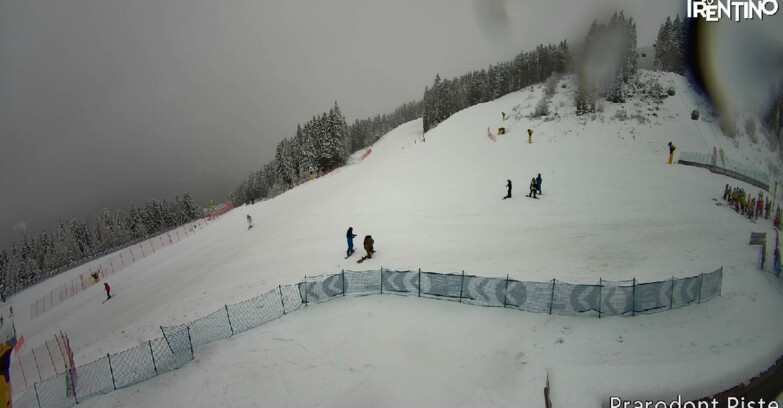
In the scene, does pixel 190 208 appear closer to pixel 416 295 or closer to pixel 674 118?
pixel 416 295

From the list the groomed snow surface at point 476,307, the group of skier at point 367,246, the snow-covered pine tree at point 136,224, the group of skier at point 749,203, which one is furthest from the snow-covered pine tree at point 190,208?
the group of skier at point 749,203

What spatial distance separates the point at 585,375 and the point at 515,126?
43972 mm

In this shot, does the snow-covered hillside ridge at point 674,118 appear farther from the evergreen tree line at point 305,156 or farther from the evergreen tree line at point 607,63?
the evergreen tree line at point 305,156

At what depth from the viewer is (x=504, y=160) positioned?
36.7 metres

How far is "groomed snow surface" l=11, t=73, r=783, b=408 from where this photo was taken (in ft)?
36.3

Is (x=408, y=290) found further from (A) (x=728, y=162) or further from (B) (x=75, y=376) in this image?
(A) (x=728, y=162)

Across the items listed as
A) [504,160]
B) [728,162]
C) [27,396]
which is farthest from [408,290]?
[728,162]

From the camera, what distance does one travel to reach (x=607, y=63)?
55656 millimetres

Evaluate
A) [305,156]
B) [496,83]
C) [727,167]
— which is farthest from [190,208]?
[727,167]

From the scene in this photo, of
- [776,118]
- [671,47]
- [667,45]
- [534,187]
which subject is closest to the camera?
[776,118]

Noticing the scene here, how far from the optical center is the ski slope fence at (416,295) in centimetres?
1286

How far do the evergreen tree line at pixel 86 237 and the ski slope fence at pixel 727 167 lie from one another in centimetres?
9740

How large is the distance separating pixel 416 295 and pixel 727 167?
27742 millimetres

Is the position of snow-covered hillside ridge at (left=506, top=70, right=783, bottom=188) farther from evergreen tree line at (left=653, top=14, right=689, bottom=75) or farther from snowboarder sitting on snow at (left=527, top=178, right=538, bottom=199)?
evergreen tree line at (left=653, top=14, right=689, bottom=75)
